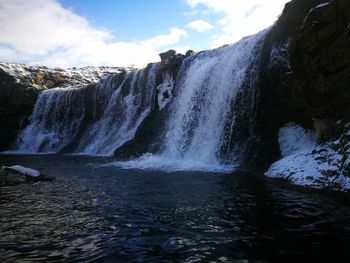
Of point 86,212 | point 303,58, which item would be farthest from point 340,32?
point 86,212

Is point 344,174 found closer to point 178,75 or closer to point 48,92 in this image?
point 178,75

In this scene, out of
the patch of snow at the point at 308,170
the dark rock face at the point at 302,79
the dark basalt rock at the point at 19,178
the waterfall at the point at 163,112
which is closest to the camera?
the patch of snow at the point at 308,170

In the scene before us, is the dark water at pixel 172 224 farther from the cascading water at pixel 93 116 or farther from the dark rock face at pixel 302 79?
the cascading water at pixel 93 116

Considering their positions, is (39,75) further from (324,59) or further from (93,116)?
(324,59)

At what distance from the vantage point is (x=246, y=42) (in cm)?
2720

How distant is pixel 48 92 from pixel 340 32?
40.4 m

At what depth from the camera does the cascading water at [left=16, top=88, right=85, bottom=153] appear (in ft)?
146

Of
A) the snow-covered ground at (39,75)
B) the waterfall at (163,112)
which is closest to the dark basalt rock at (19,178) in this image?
the waterfall at (163,112)

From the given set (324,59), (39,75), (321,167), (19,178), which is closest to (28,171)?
(19,178)

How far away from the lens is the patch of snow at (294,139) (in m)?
19.8

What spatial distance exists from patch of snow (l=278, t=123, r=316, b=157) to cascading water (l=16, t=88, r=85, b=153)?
2854cm

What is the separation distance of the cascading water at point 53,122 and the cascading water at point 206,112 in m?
17.8

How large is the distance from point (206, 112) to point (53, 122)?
25.7 meters

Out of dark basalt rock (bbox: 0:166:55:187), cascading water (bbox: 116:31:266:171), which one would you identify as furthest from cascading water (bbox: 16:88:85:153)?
dark basalt rock (bbox: 0:166:55:187)
